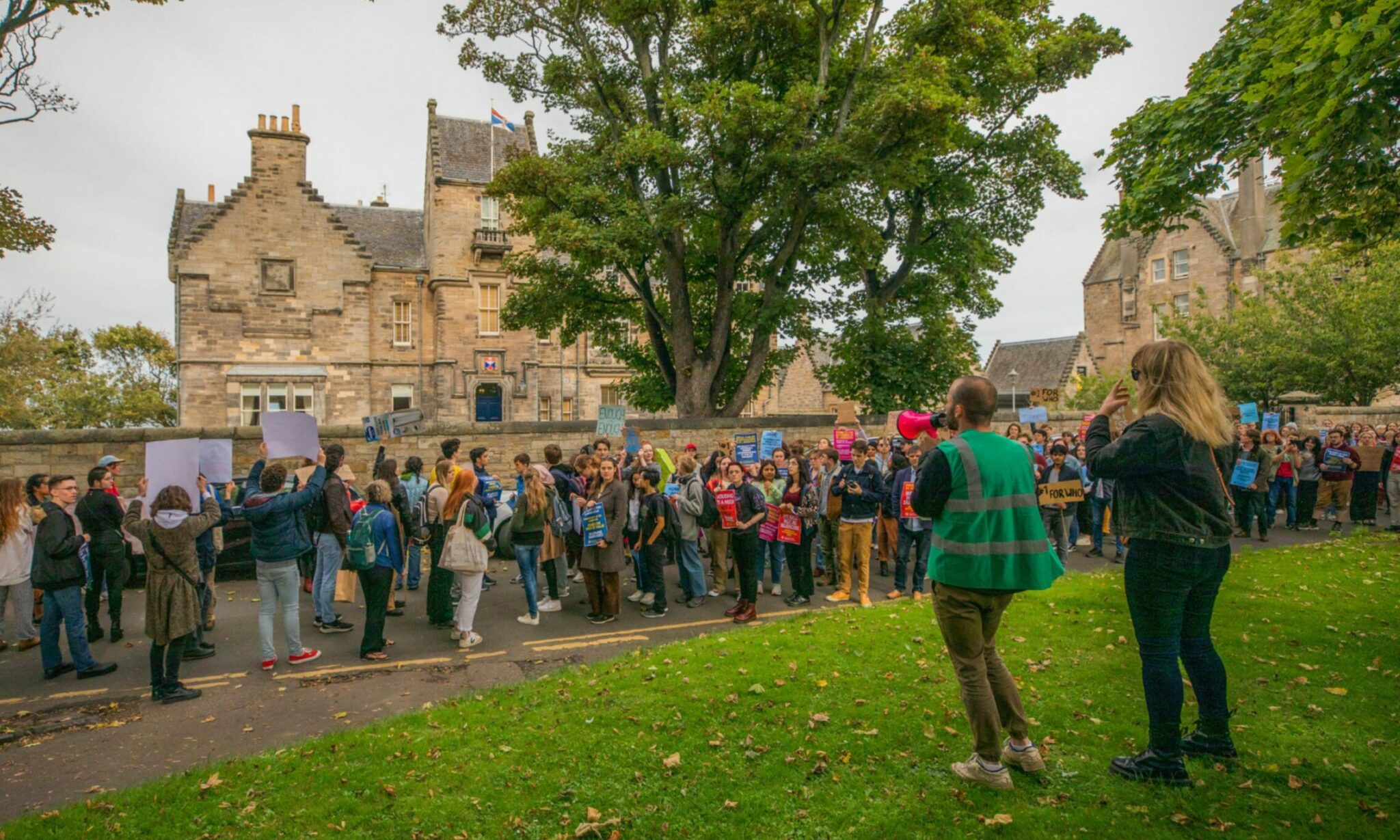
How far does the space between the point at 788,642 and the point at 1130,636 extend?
11.2 feet

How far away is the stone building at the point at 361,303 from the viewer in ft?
103

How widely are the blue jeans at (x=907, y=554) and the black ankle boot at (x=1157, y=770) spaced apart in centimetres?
605

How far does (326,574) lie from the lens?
9.43 meters

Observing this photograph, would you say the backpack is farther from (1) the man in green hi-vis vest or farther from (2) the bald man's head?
(2) the bald man's head

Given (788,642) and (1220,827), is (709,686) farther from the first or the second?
(1220,827)

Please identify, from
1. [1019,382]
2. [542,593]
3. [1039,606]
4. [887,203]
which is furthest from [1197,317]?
[542,593]

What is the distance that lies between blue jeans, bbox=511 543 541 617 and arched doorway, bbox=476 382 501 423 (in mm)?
27222

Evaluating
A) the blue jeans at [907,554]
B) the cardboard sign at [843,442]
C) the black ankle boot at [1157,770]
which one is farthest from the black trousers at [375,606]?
the cardboard sign at [843,442]

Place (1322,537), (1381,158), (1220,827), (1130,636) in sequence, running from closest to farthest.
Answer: (1220,827) → (1130,636) → (1381,158) → (1322,537)

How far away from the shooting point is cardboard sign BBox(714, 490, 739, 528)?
990cm

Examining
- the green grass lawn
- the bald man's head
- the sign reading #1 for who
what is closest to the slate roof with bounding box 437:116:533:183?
the sign reading #1 for who

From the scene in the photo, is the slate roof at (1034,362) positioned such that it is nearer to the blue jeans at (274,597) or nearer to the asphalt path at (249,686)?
the asphalt path at (249,686)

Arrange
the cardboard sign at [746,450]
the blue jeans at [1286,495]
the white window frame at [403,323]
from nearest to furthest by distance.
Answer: the blue jeans at [1286,495]
the cardboard sign at [746,450]
the white window frame at [403,323]

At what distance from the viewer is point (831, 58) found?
19875mm
